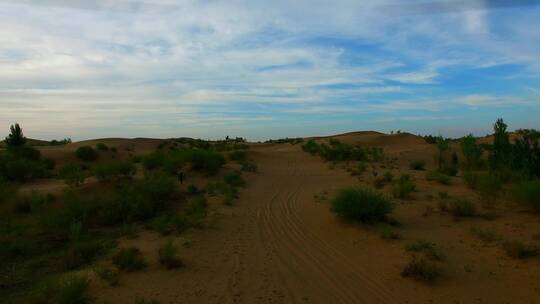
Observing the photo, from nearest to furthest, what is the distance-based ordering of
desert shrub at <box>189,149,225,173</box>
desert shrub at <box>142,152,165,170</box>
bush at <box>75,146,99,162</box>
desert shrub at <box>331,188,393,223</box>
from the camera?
desert shrub at <box>331,188,393,223</box> → desert shrub at <box>189,149,225,173</box> → desert shrub at <box>142,152,165,170</box> → bush at <box>75,146,99,162</box>

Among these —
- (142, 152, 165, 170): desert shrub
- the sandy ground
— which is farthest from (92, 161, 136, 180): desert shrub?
the sandy ground

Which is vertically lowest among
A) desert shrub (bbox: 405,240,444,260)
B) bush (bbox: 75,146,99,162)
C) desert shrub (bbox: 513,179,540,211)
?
desert shrub (bbox: 405,240,444,260)

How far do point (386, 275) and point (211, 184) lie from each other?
12.5m

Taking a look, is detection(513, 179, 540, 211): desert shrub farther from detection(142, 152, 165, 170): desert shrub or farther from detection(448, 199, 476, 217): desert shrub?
detection(142, 152, 165, 170): desert shrub

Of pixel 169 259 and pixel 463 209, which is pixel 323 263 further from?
pixel 463 209

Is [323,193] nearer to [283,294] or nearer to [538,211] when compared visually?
[538,211]

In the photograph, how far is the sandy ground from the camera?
289 inches

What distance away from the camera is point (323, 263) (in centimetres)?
915

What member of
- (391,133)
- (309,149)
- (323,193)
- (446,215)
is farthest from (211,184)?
(391,133)

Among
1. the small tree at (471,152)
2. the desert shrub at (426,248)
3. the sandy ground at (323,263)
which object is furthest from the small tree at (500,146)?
the desert shrub at (426,248)

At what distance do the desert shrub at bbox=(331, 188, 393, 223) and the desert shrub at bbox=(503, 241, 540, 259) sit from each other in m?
3.47

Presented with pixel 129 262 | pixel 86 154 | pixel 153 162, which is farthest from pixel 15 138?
pixel 129 262

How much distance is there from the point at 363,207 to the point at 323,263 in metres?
3.18

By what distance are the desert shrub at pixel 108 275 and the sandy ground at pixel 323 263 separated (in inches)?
5.8
